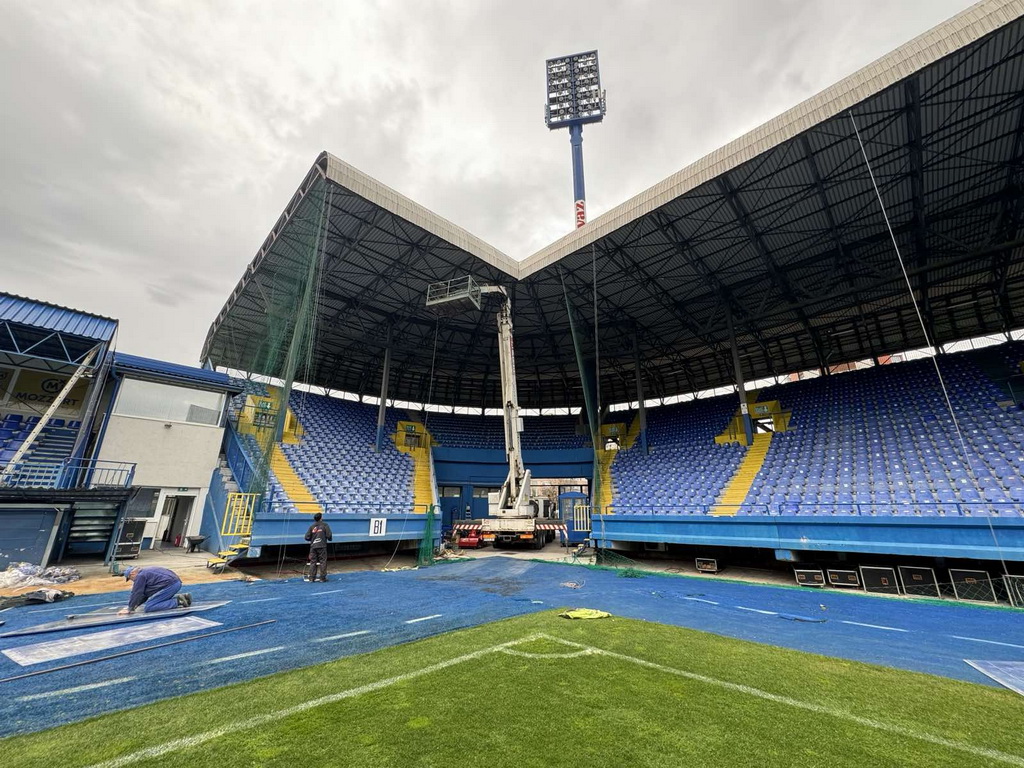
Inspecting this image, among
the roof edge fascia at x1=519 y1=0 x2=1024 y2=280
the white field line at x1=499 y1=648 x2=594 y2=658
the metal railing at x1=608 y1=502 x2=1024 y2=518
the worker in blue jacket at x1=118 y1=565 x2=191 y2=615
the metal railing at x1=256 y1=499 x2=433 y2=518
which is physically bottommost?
the white field line at x1=499 y1=648 x2=594 y2=658

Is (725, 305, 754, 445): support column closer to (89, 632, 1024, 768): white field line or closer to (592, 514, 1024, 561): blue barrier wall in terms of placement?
(592, 514, 1024, 561): blue barrier wall

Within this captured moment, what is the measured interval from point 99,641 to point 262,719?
380cm

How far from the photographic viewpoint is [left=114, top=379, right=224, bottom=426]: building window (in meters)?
15.7

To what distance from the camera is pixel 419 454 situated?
2673 centimetres

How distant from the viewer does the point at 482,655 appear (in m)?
4.92

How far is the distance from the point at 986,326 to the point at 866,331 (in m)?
5.07

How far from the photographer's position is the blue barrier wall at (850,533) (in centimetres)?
1032

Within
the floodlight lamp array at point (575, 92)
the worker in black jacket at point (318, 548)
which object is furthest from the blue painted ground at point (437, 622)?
the floodlight lamp array at point (575, 92)

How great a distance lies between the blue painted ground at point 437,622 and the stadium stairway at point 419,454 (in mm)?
9594

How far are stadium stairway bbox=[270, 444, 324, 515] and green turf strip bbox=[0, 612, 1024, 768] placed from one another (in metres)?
12.7

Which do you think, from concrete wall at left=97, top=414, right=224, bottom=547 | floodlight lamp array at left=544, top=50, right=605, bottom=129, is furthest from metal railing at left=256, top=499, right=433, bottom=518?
floodlight lamp array at left=544, top=50, right=605, bottom=129

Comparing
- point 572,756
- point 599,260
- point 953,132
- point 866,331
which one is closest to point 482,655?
point 572,756

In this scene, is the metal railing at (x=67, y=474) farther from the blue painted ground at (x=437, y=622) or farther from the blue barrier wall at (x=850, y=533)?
the blue barrier wall at (x=850, y=533)

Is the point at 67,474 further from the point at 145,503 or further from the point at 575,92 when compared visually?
the point at 575,92
